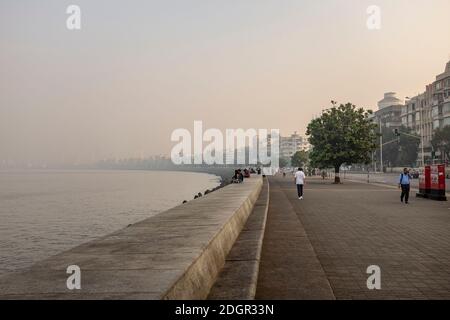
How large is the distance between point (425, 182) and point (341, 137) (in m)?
20.8

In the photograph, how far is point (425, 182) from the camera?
2291cm

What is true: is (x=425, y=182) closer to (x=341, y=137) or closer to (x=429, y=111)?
(x=341, y=137)

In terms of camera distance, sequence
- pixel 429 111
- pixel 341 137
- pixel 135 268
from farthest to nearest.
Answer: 1. pixel 429 111
2. pixel 341 137
3. pixel 135 268

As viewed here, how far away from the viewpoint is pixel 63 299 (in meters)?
3.54

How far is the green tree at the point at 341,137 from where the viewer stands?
43.2 meters

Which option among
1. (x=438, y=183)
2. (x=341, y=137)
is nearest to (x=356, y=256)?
(x=438, y=183)

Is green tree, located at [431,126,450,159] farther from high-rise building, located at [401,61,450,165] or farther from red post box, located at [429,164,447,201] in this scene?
red post box, located at [429,164,447,201]

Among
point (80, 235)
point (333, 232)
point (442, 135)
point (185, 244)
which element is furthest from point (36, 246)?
point (442, 135)

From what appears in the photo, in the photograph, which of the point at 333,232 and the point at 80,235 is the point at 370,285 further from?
the point at 80,235

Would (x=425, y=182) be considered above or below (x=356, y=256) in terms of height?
above

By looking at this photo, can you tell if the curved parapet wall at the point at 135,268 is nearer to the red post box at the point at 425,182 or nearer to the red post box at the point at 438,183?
the red post box at the point at 438,183

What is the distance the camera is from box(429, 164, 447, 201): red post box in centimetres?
2111

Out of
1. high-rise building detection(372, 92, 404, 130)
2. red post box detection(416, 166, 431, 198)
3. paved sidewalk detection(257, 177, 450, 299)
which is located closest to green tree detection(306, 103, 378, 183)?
red post box detection(416, 166, 431, 198)

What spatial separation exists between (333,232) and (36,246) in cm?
1541
